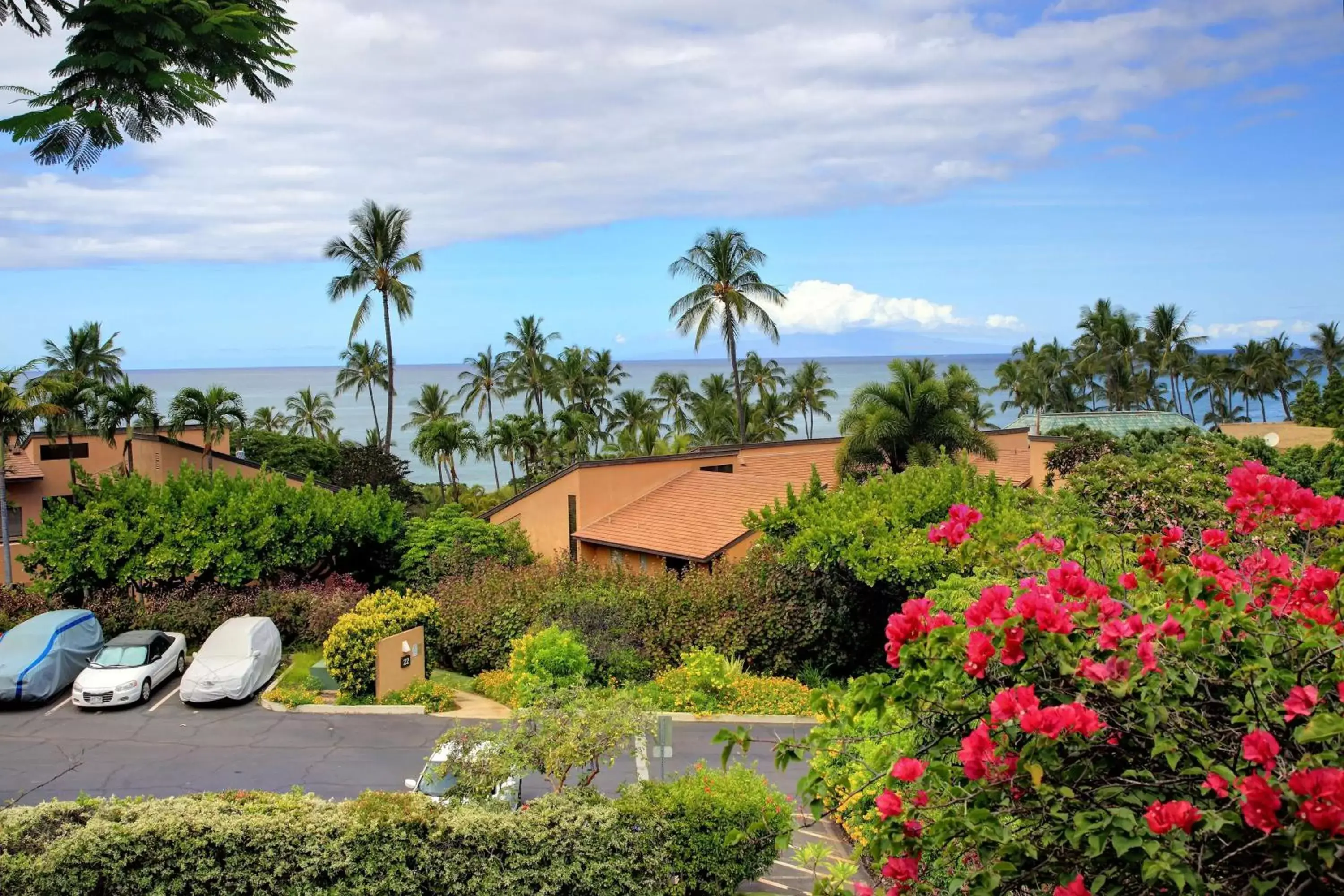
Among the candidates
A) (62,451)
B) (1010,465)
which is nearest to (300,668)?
(62,451)

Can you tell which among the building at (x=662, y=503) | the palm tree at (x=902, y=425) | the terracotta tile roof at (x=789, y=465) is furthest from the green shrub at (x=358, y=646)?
the palm tree at (x=902, y=425)

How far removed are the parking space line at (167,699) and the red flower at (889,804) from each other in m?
21.2

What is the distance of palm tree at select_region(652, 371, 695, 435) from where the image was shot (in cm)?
8412

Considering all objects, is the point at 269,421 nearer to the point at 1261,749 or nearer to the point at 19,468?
the point at 19,468

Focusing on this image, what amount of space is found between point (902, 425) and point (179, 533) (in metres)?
21.4

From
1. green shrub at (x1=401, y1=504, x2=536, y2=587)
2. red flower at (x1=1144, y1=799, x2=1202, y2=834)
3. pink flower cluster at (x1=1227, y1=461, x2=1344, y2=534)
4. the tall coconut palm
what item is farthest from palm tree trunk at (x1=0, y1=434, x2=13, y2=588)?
the tall coconut palm

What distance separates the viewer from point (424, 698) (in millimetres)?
22156

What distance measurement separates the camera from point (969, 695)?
16.6ft

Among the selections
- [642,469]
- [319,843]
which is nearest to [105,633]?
[642,469]

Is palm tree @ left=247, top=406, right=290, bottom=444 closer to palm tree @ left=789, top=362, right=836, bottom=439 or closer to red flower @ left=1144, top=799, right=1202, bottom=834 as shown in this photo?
palm tree @ left=789, top=362, right=836, bottom=439

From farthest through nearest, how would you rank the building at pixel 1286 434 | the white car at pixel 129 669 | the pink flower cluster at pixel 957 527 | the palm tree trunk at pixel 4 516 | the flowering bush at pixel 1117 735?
the building at pixel 1286 434 → the palm tree trunk at pixel 4 516 → the white car at pixel 129 669 → the pink flower cluster at pixel 957 527 → the flowering bush at pixel 1117 735

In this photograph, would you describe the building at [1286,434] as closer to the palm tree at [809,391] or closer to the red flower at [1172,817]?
the red flower at [1172,817]

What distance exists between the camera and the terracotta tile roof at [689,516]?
30188 millimetres

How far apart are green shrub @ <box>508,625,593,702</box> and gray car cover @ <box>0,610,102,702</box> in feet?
32.4
